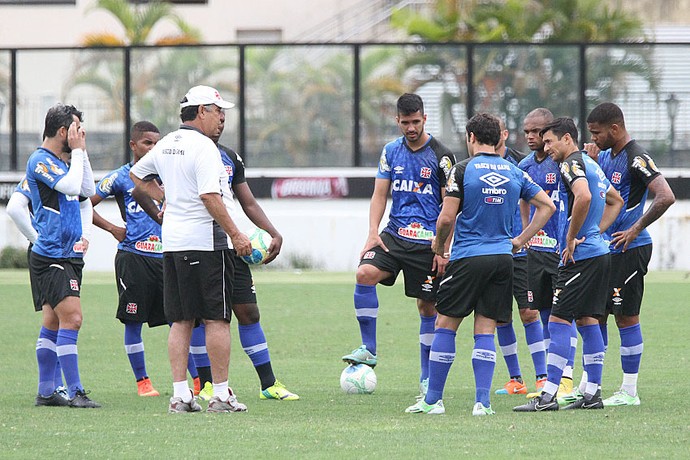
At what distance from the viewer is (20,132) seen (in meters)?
26.5

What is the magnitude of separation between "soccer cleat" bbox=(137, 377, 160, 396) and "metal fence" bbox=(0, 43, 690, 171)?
50.3 ft

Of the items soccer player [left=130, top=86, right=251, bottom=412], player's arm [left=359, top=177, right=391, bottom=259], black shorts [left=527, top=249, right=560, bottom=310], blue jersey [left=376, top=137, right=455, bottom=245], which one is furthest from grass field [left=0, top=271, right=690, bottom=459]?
blue jersey [left=376, top=137, right=455, bottom=245]

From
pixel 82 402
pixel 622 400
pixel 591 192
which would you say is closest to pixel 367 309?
pixel 622 400

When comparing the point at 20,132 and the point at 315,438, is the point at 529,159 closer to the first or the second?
the point at 315,438

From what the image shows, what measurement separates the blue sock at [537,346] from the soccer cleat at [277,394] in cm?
203

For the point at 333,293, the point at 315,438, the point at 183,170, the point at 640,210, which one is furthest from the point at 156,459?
the point at 333,293

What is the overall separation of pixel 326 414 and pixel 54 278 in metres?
2.25

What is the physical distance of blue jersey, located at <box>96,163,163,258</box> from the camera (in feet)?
34.5

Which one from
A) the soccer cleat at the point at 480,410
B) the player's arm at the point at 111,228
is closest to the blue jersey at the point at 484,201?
the soccer cleat at the point at 480,410

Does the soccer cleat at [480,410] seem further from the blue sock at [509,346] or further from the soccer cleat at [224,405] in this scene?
the blue sock at [509,346]

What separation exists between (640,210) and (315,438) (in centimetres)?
337

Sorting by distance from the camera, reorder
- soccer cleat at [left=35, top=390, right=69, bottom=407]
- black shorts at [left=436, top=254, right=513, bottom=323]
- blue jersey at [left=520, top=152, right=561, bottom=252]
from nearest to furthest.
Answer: black shorts at [left=436, top=254, right=513, bottom=323] → soccer cleat at [left=35, top=390, right=69, bottom=407] → blue jersey at [left=520, top=152, right=561, bottom=252]

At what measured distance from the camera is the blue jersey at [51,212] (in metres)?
9.45

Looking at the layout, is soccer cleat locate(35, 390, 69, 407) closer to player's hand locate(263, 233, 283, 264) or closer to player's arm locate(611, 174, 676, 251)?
player's hand locate(263, 233, 283, 264)
